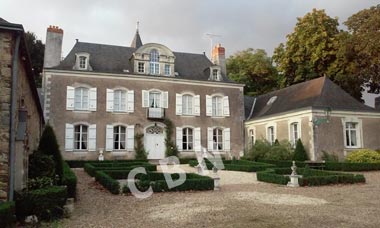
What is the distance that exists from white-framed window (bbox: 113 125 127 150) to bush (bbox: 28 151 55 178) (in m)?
11.9

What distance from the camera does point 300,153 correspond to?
1781 cm

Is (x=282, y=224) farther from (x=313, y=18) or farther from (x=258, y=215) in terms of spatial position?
(x=313, y=18)

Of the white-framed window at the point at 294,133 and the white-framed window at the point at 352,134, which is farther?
the white-framed window at the point at 294,133

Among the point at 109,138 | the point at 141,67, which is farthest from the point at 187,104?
the point at 109,138

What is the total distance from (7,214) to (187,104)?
17.0 m

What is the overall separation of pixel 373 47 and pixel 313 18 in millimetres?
6653

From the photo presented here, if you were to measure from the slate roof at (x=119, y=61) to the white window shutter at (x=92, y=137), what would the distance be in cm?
343

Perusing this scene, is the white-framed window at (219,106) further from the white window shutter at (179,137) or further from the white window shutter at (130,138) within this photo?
the white window shutter at (130,138)

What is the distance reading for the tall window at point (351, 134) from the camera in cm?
1906

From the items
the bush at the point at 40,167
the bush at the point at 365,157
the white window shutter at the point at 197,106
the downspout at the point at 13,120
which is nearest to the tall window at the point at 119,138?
the white window shutter at the point at 197,106

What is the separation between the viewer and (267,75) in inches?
1232

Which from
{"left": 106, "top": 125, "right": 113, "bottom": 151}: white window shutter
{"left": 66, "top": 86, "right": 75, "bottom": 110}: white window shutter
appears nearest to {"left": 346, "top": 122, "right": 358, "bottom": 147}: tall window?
{"left": 106, "top": 125, "right": 113, "bottom": 151}: white window shutter

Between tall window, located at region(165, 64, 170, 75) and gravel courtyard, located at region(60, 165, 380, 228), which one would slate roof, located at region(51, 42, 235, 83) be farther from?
gravel courtyard, located at region(60, 165, 380, 228)

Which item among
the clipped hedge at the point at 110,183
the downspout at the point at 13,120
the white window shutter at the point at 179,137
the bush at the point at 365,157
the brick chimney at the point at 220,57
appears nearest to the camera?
A: the downspout at the point at 13,120
